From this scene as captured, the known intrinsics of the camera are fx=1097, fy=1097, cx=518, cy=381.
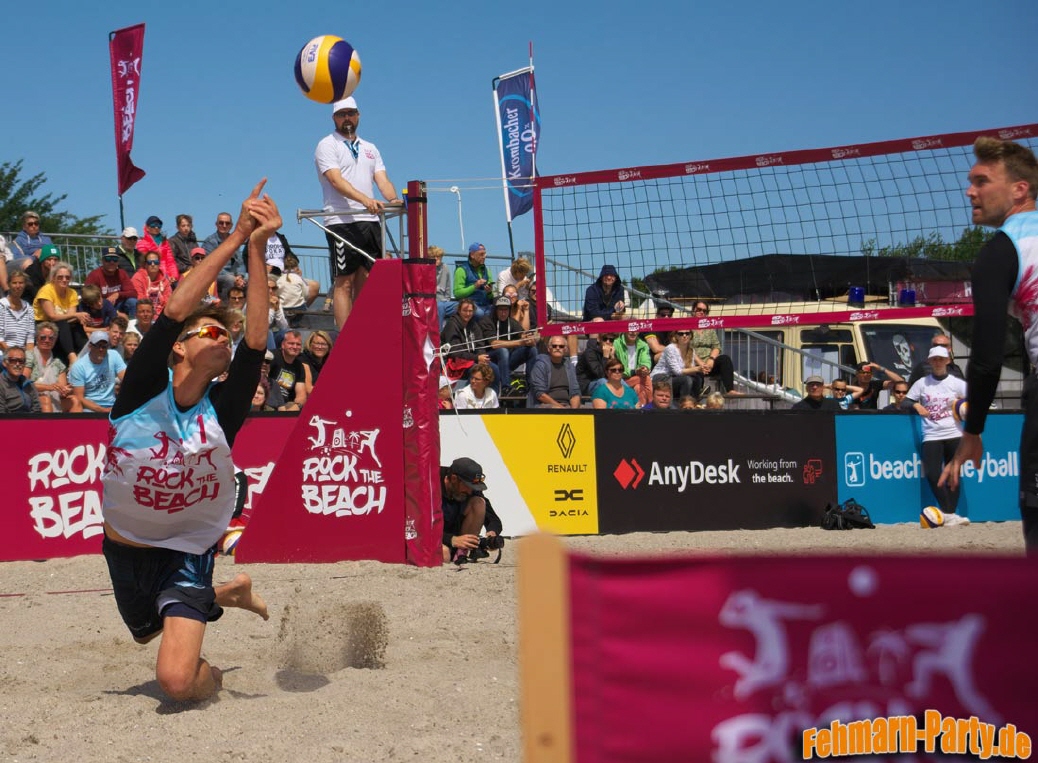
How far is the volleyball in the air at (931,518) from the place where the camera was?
1059 centimetres

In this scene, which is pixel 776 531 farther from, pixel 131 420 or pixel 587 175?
pixel 131 420

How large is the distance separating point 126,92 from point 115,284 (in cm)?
389

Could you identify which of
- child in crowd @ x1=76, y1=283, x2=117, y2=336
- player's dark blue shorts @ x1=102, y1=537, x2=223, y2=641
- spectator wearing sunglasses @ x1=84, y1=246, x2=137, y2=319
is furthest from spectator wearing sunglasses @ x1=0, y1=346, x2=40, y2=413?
player's dark blue shorts @ x1=102, y1=537, x2=223, y2=641

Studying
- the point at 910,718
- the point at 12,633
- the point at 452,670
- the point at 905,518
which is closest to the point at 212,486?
the point at 452,670

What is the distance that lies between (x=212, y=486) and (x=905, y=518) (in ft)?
28.2

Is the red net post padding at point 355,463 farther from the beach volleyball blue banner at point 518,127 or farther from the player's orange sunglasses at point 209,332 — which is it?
the beach volleyball blue banner at point 518,127

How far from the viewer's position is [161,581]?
4.30 metres

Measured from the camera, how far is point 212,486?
13.9ft

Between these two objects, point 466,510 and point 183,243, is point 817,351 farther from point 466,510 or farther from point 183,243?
point 183,243

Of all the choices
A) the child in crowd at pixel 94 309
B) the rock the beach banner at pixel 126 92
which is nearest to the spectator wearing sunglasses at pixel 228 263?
the child in crowd at pixel 94 309

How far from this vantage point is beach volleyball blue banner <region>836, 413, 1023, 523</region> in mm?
10914

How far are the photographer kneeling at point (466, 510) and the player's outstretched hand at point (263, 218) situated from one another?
12.4 ft

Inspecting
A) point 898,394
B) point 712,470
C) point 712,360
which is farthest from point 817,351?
point 712,470

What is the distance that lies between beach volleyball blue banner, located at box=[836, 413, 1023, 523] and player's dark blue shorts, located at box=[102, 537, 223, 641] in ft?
25.8
